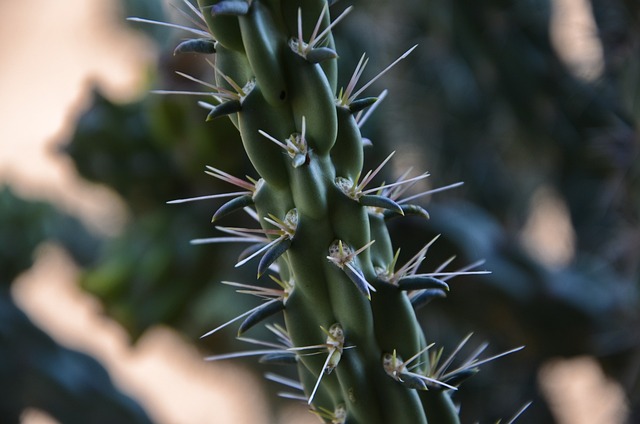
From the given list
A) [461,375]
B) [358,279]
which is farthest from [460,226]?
[358,279]

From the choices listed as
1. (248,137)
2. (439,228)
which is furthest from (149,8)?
(248,137)

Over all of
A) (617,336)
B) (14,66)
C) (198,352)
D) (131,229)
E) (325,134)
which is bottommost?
(14,66)

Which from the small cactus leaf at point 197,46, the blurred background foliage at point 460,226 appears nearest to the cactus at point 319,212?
the small cactus leaf at point 197,46

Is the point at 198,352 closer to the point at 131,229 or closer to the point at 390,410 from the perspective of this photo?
the point at 131,229

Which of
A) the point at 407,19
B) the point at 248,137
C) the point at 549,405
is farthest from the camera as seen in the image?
the point at 407,19

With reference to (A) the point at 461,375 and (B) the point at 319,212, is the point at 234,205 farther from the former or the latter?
(A) the point at 461,375

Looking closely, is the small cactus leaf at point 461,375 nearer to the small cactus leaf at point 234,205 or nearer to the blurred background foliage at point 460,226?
the small cactus leaf at point 234,205
